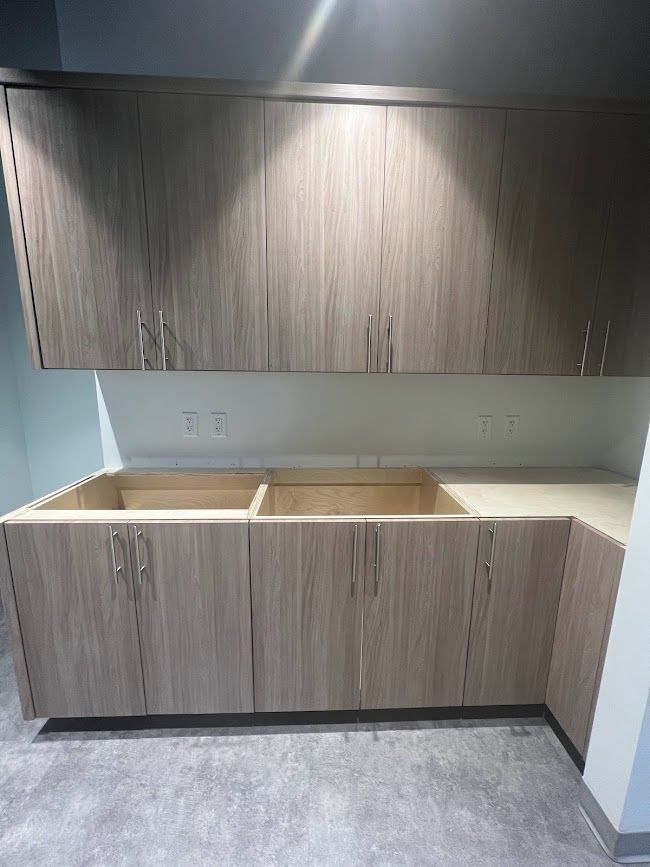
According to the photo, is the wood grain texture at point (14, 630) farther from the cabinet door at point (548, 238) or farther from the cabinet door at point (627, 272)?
the cabinet door at point (627, 272)

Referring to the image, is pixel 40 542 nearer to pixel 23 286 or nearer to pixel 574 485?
pixel 23 286

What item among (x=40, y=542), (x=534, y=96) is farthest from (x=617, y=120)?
(x=40, y=542)

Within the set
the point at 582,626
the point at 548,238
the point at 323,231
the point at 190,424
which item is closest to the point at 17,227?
the point at 190,424

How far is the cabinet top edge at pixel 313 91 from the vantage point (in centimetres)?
125

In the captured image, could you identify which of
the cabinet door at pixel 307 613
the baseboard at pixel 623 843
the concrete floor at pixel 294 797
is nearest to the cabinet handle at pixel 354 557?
the cabinet door at pixel 307 613

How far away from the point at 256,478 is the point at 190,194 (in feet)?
3.88

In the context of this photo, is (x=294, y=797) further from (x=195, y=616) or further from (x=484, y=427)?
(x=484, y=427)

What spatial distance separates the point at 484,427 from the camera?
6.33ft

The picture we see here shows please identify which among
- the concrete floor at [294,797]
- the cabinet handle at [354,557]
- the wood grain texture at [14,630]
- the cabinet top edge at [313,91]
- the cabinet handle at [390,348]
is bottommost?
the concrete floor at [294,797]

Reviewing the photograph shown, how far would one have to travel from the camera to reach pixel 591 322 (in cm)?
152

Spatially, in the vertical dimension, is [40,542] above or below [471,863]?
above

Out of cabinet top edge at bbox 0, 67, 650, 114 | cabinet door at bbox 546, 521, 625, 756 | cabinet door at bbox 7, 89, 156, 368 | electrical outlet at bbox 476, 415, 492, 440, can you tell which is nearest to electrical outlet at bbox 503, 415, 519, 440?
electrical outlet at bbox 476, 415, 492, 440

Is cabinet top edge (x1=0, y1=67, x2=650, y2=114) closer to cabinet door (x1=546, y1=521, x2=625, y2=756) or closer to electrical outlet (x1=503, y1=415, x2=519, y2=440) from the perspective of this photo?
electrical outlet (x1=503, y1=415, x2=519, y2=440)

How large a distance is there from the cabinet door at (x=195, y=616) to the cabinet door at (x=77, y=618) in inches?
2.5
